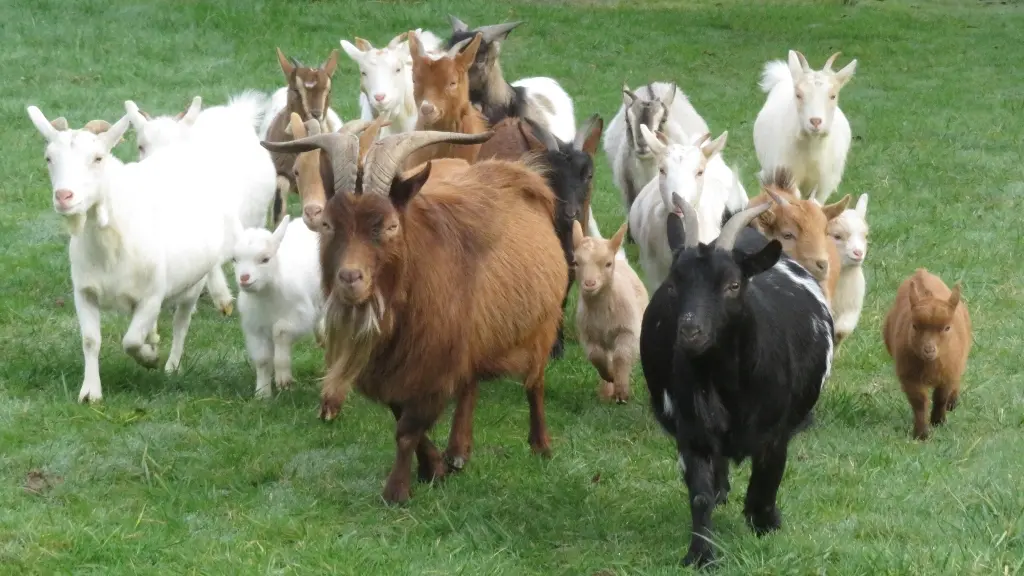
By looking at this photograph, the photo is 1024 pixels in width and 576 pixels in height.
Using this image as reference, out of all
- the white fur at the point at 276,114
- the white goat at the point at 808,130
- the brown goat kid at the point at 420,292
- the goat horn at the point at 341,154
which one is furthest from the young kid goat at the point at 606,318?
the white fur at the point at 276,114

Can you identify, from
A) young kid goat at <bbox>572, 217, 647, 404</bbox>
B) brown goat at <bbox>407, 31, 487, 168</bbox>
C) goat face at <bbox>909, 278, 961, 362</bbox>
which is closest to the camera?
goat face at <bbox>909, 278, 961, 362</bbox>

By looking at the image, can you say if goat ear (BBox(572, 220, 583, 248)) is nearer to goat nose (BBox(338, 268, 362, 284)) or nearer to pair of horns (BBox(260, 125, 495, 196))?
pair of horns (BBox(260, 125, 495, 196))

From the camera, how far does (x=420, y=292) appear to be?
6.31 metres

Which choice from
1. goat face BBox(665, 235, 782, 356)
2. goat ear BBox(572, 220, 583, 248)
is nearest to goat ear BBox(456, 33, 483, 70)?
goat ear BBox(572, 220, 583, 248)

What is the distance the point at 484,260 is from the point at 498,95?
16.1ft

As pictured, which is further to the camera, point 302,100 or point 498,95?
point 498,95

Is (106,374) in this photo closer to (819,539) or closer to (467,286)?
(467,286)

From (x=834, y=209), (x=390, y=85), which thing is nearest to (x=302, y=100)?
(x=390, y=85)

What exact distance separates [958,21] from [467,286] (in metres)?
19.5

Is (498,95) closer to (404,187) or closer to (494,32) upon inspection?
(494,32)

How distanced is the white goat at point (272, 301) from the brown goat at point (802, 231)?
2.56 metres

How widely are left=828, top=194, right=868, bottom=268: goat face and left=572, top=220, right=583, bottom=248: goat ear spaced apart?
5.09 feet

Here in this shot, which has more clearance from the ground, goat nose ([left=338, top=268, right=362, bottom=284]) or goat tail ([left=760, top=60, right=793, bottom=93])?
goat nose ([left=338, top=268, right=362, bottom=284])

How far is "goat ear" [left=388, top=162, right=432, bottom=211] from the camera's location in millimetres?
6211
